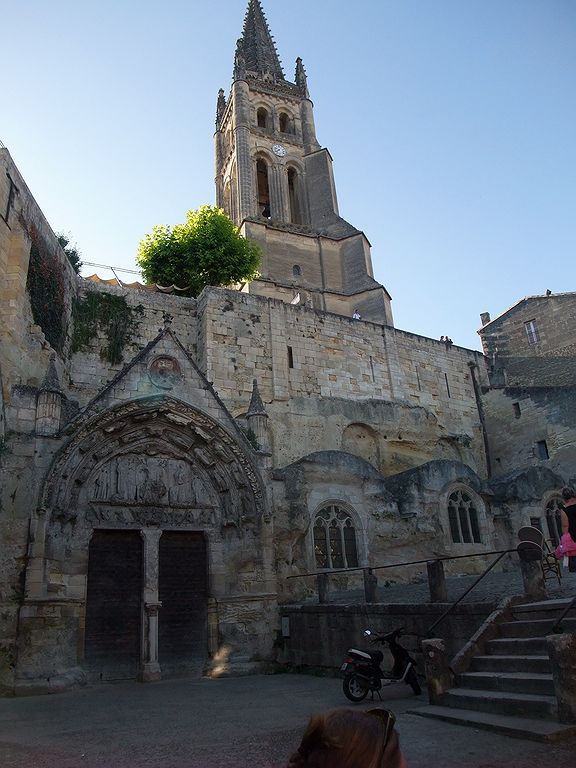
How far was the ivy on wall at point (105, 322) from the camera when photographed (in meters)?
19.8

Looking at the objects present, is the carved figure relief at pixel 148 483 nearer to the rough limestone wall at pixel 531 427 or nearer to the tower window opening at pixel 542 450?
the rough limestone wall at pixel 531 427

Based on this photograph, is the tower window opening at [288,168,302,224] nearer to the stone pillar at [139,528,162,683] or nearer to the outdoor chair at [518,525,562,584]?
the stone pillar at [139,528,162,683]

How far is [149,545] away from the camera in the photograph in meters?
13.4

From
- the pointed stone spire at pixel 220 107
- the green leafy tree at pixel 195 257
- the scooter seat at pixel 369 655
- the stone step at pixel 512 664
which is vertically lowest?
the stone step at pixel 512 664

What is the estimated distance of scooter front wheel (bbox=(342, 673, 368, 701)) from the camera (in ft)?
28.7

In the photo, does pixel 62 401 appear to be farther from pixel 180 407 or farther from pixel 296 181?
pixel 296 181

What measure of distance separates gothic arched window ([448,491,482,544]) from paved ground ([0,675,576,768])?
8644mm

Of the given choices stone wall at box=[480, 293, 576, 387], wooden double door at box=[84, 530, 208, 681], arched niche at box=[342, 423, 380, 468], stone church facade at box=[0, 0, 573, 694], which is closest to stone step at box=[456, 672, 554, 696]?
stone church facade at box=[0, 0, 573, 694]

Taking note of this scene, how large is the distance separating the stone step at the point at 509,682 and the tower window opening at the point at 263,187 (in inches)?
1594

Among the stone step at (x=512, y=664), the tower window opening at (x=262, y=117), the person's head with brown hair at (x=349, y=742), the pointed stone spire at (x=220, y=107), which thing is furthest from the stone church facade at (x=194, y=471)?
the pointed stone spire at (x=220, y=107)

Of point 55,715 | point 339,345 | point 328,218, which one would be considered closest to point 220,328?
point 339,345

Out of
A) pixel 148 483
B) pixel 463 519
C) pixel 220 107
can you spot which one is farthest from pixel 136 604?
pixel 220 107

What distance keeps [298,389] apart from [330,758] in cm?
2073

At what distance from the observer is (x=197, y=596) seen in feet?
44.8
